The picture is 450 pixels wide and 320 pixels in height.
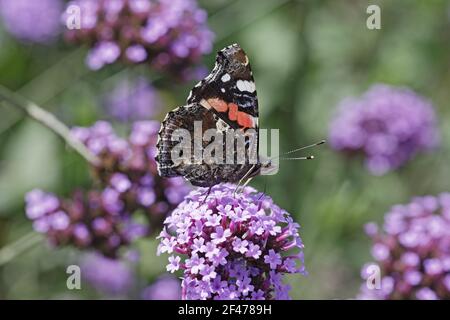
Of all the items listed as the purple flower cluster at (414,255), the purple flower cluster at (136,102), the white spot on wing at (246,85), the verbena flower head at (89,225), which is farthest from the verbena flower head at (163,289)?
the white spot on wing at (246,85)

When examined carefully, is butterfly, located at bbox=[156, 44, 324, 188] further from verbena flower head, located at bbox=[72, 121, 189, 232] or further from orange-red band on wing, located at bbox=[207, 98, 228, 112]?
verbena flower head, located at bbox=[72, 121, 189, 232]

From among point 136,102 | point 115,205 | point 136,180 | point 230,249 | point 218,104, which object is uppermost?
point 136,102

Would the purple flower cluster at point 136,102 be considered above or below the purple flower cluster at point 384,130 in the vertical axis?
above

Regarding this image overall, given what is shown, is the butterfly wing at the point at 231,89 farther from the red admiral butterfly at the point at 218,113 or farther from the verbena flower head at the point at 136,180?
the verbena flower head at the point at 136,180

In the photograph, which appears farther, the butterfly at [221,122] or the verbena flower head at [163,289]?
the verbena flower head at [163,289]

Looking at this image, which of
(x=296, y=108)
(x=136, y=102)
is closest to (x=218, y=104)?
(x=296, y=108)

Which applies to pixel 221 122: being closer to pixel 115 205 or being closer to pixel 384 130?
pixel 115 205

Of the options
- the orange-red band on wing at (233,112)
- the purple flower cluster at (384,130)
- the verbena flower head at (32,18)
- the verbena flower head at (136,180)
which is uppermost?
the verbena flower head at (32,18)
